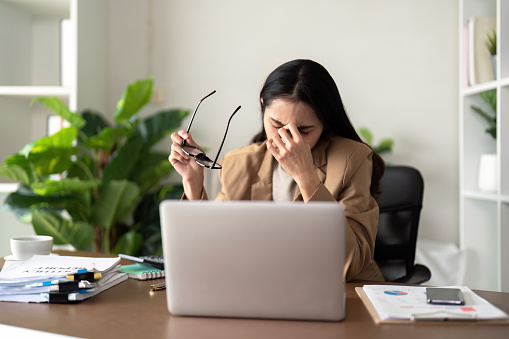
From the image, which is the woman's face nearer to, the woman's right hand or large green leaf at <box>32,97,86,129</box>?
the woman's right hand

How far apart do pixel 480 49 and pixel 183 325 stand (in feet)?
7.19

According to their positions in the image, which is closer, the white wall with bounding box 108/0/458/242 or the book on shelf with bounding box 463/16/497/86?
the book on shelf with bounding box 463/16/497/86

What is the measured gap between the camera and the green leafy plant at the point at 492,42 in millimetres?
2447

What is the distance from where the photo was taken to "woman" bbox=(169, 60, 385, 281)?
1.35 m

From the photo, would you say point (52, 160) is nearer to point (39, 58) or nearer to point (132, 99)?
point (132, 99)

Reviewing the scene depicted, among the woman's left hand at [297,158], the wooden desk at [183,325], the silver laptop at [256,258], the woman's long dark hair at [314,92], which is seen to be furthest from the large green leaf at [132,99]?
the silver laptop at [256,258]

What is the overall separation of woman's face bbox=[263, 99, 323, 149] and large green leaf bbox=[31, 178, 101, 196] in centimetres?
118

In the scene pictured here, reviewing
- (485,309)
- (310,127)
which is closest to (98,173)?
(310,127)

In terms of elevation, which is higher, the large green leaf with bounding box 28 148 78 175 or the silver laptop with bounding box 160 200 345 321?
the large green leaf with bounding box 28 148 78 175

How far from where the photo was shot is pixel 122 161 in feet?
8.53

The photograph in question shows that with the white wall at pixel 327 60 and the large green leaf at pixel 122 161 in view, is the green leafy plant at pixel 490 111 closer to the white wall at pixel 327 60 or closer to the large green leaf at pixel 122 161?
the white wall at pixel 327 60

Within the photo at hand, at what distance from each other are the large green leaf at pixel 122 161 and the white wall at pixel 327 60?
543 millimetres

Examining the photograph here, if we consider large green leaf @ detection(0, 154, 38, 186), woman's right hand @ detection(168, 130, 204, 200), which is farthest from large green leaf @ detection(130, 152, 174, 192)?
woman's right hand @ detection(168, 130, 204, 200)

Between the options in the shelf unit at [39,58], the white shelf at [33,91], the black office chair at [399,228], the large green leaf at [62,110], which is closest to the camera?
the black office chair at [399,228]
